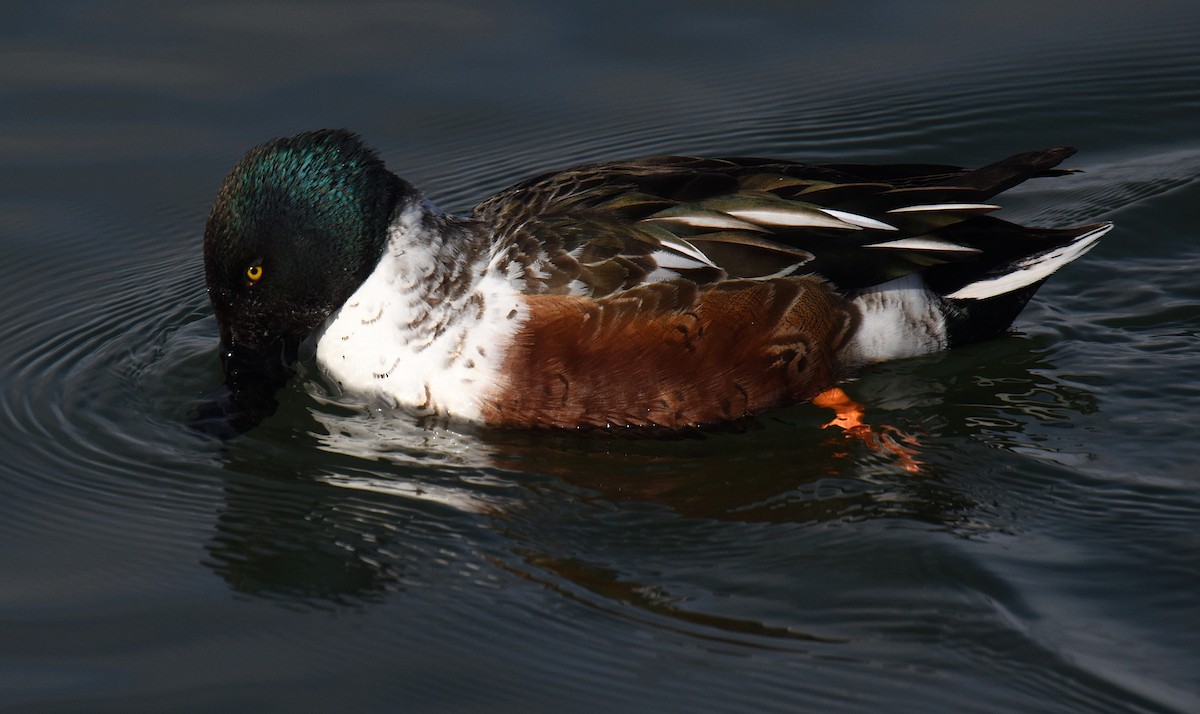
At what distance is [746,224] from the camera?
6.05 m

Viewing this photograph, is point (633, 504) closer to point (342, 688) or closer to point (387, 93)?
A: point (342, 688)

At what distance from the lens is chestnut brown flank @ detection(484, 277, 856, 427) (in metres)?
5.85

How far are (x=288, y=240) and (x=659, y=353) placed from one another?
1.62m

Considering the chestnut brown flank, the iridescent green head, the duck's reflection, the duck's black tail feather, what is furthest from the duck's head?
the duck's black tail feather

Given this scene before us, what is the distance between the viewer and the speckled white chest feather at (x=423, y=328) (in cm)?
596

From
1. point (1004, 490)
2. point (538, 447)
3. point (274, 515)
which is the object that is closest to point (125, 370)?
point (274, 515)

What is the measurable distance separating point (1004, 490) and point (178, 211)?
4967 millimetres

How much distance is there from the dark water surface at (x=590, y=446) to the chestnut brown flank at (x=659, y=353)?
14 centimetres

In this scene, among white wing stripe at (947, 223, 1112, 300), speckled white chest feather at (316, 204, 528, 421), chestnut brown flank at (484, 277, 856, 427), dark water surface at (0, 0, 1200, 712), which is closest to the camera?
dark water surface at (0, 0, 1200, 712)

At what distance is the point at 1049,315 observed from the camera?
6.97 metres

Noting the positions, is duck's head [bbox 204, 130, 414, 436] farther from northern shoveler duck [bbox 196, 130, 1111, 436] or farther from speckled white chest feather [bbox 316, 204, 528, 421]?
speckled white chest feather [bbox 316, 204, 528, 421]

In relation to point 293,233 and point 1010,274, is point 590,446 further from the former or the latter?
point 1010,274

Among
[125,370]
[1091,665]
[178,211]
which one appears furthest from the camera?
[178,211]

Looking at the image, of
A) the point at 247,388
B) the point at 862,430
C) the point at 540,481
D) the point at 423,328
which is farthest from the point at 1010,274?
the point at 247,388
